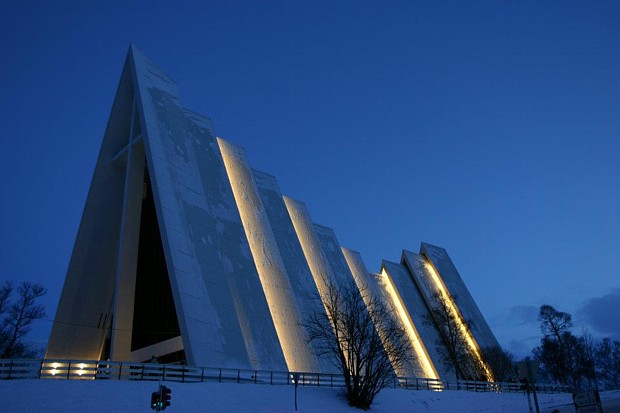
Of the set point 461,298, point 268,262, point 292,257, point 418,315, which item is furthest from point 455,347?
point 268,262

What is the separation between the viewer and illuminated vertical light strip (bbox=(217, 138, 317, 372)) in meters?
24.7

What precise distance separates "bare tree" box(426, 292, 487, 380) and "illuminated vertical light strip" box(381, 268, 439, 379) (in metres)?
1.27

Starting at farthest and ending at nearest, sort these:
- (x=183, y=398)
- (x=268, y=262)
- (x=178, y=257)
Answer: (x=268, y=262) → (x=178, y=257) → (x=183, y=398)

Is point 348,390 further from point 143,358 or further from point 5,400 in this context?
point 5,400

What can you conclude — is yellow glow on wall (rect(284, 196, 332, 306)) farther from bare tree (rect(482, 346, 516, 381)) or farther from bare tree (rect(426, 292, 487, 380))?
bare tree (rect(482, 346, 516, 381))

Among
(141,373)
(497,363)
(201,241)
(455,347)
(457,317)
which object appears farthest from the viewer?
(457,317)

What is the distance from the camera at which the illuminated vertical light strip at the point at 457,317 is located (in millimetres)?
39156

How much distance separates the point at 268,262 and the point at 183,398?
41.9ft

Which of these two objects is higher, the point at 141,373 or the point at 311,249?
the point at 311,249

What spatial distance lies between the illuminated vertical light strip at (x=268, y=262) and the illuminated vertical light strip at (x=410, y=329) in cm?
1482

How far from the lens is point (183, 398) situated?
14734mm

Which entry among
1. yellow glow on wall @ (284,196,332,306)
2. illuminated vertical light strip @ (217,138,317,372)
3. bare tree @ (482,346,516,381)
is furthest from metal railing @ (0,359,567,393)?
bare tree @ (482,346,516,381)

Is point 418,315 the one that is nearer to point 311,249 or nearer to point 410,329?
point 410,329

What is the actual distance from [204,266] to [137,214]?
6350 millimetres
